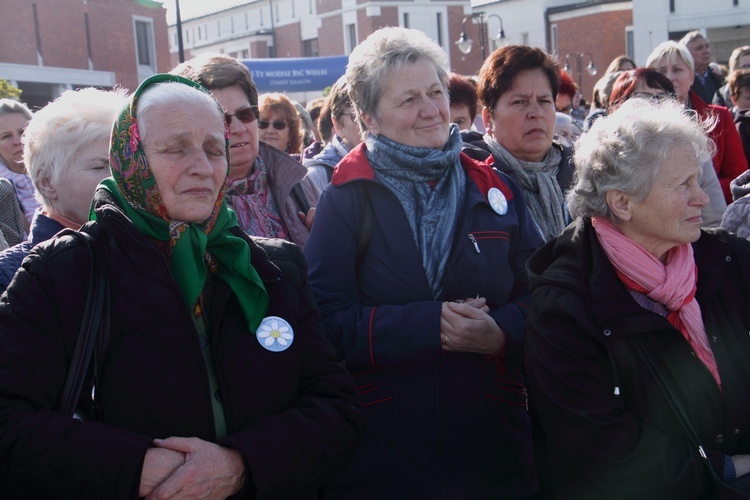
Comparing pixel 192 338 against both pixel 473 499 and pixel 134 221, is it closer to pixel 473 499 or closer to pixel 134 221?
pixel 134 221

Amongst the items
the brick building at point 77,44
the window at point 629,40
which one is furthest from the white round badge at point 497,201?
the window at point 629,40

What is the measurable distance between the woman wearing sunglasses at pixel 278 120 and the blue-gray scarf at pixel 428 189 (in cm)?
271

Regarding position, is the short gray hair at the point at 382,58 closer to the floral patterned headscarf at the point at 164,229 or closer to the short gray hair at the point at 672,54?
the floral patterned headscarf at the point at 164,229

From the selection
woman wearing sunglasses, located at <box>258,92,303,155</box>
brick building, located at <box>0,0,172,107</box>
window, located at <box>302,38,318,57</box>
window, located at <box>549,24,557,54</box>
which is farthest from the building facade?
woman wearing sunglasses, located at <box>258,92,303,155</box>

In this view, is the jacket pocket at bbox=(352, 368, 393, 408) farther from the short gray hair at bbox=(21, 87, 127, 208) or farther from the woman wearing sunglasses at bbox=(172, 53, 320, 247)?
the short gray hair at bbox=(21, 87, 127, 208)

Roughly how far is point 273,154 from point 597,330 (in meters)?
1.92

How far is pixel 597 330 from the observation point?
2.63 meters

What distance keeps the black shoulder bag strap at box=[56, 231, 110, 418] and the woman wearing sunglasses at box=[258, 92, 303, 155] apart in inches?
144

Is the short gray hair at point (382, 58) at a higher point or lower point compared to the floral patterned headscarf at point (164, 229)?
higher

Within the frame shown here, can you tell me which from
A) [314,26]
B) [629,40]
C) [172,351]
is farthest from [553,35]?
[172,351]

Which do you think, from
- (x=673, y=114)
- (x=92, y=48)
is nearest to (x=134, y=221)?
(x=673, y=114)

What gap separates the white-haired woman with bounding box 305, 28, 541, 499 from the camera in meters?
2.95

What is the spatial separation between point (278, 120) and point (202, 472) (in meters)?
4.04

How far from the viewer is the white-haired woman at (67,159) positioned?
2.91m
